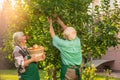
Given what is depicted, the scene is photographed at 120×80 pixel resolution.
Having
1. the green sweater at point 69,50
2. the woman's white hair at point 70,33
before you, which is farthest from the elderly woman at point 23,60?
the woman's white hair at point 70,33

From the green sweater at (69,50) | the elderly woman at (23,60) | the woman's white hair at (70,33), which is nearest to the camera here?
the elderly woman at (23,60)

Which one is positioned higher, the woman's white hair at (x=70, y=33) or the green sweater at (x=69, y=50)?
the woman's white hair at (x=70, y=33)

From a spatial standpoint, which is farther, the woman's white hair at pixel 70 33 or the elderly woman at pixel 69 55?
the elderly woman at pixel 69 55

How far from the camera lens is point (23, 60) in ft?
23.3

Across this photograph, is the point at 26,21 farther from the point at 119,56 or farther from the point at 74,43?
the point at 119,56

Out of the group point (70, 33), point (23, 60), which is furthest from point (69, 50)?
point (23, 60)

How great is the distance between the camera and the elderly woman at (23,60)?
23.2ft

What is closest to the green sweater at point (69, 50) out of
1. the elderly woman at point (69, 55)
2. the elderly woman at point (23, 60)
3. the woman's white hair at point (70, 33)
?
the elderly woman at point (69, 55)

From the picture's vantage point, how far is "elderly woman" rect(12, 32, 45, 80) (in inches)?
279

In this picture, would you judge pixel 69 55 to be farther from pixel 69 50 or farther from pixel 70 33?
pixel 70 33

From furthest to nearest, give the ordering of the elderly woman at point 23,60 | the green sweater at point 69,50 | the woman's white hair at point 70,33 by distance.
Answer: the green sweater at point 69,50
the woman's white hair at point 70,33
the elderly woman at point 23,60

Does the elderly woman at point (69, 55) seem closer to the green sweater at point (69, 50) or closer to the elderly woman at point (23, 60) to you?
the green sweater at point (69, 50)

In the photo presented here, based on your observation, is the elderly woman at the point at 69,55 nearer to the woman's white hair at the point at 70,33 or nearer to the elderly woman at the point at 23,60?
the woman's white hair at the point at 70,33

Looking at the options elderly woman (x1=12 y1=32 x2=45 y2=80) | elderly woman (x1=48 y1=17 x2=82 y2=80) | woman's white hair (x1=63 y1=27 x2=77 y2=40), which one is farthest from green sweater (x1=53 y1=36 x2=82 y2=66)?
elderly woman (x1=12 y1=32 x2=45 y2=80)
